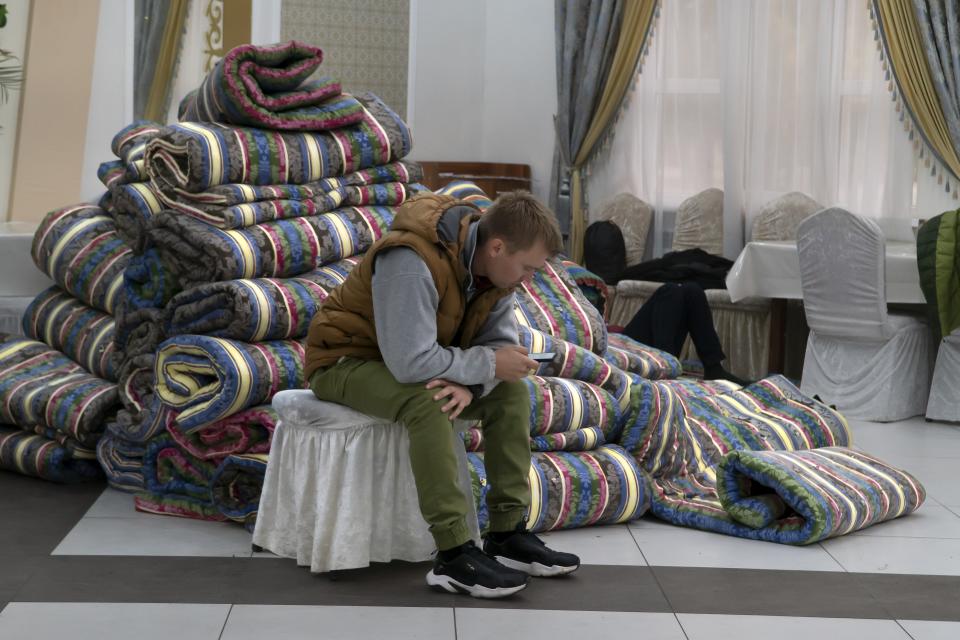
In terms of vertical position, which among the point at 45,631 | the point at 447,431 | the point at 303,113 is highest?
the point at 303,113

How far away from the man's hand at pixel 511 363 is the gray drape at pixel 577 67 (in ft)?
15.4

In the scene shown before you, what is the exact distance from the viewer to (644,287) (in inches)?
243

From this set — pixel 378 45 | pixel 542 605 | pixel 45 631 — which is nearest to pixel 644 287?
pixel 378 45

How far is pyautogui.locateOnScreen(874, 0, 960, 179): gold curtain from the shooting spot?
6.00m

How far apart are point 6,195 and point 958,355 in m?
3.89

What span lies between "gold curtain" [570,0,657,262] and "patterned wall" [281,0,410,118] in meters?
1.18

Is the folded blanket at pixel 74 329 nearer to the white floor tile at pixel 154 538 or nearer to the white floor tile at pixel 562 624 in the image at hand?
the white floor tile at pixel 154 538

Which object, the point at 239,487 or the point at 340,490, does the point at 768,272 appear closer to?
the point at 239,487

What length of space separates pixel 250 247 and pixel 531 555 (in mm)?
1196

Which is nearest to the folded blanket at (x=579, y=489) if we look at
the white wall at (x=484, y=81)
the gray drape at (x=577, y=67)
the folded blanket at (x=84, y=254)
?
the folded blanket at (x=84, y=254)

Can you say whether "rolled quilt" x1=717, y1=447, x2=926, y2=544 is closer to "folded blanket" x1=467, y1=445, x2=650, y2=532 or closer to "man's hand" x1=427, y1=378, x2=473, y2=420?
"folded blanket" x1=467, y1=445, x2=650, y2=532

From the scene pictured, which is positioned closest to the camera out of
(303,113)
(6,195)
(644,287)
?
(303,113)

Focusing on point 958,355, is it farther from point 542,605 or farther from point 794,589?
point 542,605

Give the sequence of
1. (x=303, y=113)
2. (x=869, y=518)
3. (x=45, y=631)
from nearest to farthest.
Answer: (x=45, y=631), (x=869, y=518), (x=303, y=113)
